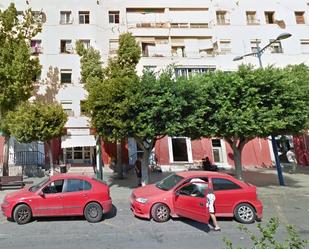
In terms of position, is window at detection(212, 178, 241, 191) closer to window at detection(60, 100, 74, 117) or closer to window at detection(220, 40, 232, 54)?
window at detection(60, 100, 74, 117)

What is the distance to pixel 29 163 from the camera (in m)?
21.3

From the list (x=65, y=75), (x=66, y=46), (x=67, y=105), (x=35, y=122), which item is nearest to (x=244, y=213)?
(x=35, y=122)

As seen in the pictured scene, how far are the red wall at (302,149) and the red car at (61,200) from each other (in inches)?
888

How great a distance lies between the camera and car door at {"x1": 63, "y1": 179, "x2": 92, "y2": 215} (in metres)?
9.30

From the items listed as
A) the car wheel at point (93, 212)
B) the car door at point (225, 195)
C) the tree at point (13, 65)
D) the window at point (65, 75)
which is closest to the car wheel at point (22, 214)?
the car wheel at point (93, 212)

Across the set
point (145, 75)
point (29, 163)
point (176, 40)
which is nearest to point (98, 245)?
point (145, 75)

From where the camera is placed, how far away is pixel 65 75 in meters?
24.3

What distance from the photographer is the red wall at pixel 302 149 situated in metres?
25.7

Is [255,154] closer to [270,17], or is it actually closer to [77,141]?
[270,17]

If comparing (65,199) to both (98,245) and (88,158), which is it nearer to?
(98,245)

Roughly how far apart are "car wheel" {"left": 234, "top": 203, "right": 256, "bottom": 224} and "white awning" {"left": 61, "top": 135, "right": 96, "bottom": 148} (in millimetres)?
14497

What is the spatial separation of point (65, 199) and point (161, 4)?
23980mm

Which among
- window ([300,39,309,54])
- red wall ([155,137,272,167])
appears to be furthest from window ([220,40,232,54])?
red wall ([155,137,272,167])

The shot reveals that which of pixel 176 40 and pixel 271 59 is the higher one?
pixel 176 40
